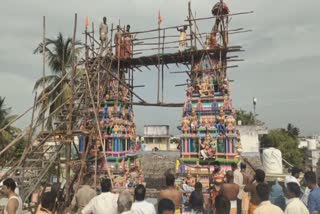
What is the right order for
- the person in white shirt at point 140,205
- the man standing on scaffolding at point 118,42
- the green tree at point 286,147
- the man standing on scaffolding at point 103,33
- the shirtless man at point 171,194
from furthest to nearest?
the green tree at point 286,147, the man standing on scaffolding at point 118,42, the man standing on scaffolding at point 103,33, the shirtless man at point 171,194, the person in white shirt at point 140,205

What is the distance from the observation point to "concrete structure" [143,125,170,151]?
46781 millimetres

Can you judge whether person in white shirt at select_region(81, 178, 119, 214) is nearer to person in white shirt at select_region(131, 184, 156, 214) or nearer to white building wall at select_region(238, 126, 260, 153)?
person in white shirt at select_region(131, 184, 156, 214)

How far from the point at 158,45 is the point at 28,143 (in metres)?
7.26

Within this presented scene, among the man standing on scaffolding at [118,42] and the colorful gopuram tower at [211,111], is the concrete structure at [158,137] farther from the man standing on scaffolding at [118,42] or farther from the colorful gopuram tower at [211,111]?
the colorful gopuram tower at [211,111]

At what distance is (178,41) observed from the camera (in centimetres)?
1443

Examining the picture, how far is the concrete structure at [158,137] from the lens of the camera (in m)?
46.8

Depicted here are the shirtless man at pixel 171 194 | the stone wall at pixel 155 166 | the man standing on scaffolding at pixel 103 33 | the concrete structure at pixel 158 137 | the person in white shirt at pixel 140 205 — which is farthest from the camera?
the concrete structure at pixel 158 137

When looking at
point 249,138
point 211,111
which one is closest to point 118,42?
point 211,111

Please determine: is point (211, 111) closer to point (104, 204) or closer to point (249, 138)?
point (104, 204)

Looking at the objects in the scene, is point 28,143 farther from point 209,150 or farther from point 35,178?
point 209,150

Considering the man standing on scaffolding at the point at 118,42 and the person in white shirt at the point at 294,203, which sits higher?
the man standing on scaffolding at the point at 118,42

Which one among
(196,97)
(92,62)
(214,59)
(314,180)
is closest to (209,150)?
(196,97)

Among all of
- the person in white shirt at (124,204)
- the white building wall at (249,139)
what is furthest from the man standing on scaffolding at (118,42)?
the white building wall at (249,139)

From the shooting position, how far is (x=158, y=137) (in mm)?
47406
